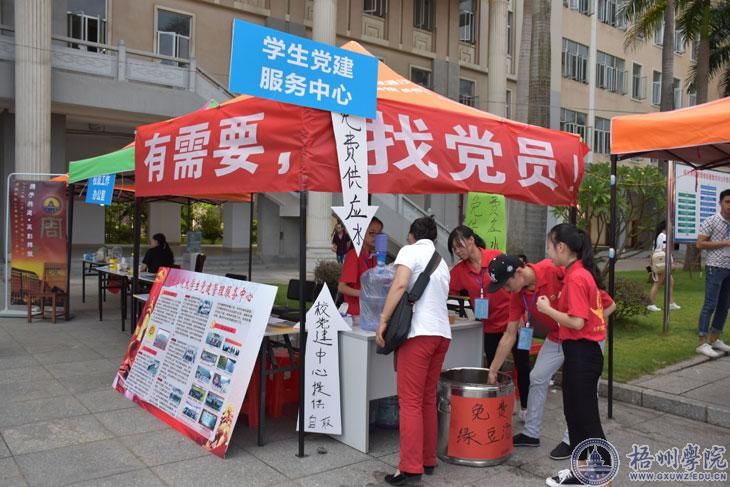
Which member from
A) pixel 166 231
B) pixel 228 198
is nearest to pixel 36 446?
pixel 228 198

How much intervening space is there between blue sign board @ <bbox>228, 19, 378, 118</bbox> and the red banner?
176mm

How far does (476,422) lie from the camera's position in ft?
14.6

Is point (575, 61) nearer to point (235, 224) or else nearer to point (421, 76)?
point (421, 76)

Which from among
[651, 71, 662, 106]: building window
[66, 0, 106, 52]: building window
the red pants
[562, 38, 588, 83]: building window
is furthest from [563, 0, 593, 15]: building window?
the red pants

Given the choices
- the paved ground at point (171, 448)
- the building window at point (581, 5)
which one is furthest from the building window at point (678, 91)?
the paved ground at point (171, 448)

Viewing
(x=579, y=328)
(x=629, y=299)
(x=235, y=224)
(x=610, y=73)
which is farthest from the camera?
(x=610, y=73)

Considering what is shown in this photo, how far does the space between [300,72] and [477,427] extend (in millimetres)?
2843

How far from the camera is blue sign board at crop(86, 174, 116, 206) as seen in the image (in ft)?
30.6

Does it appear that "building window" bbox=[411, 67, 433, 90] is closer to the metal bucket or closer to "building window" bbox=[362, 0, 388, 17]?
"building window" bbox=[362, 0, 388, 17]

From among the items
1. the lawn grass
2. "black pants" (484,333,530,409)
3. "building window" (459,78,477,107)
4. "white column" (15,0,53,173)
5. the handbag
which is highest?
"building window" (459,78,477,107)

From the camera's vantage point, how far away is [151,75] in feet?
54.5

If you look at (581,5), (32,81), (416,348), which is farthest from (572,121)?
(416,348)

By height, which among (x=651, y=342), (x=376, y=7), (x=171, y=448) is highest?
(x=376, y=7)

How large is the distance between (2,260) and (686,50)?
38.8 metres
